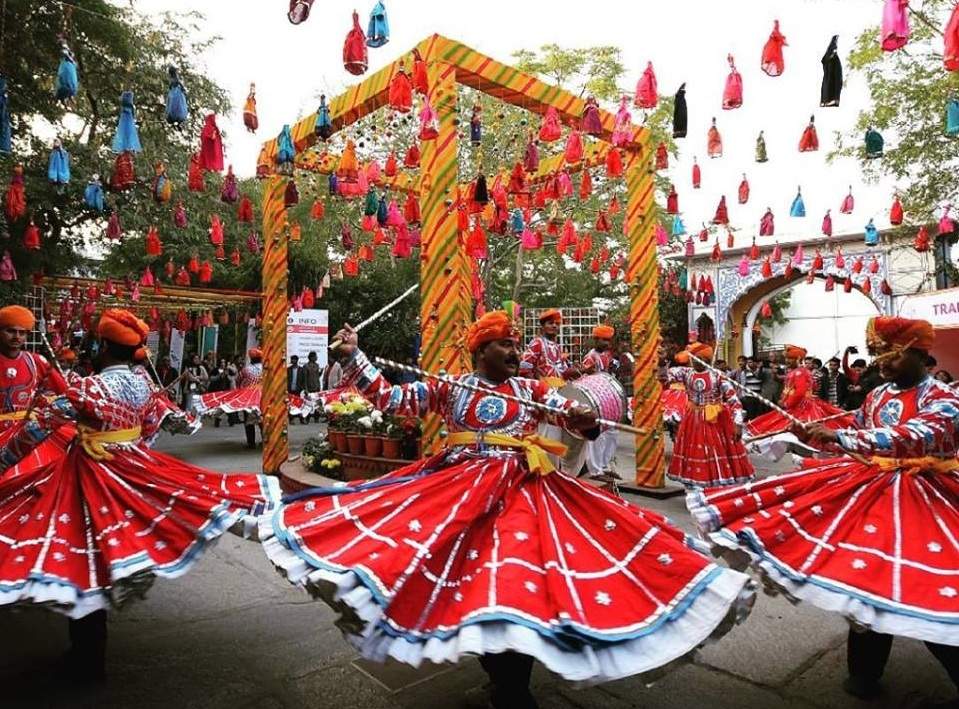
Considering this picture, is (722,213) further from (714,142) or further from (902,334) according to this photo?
(902,334)

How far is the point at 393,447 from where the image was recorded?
21.8ft

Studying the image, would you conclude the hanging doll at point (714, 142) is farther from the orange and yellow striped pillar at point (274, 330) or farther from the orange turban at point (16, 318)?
the orange turban at point (16, 318)

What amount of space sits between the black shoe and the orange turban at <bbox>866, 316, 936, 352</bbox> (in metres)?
1.48

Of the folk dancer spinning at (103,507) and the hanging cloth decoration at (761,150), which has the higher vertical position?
the hanging cloth decoration at (761,150)

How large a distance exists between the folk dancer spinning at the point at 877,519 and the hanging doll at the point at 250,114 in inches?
195

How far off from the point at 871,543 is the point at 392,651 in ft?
6.14

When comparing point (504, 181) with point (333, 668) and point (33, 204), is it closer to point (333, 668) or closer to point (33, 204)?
point (33, 204)

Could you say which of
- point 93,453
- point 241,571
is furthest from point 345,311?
point 93,453

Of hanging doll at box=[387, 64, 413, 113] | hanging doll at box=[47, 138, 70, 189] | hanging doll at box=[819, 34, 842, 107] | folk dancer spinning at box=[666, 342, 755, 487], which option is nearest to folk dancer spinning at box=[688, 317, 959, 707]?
hanging doll at box=[819, 34, 842, 107]

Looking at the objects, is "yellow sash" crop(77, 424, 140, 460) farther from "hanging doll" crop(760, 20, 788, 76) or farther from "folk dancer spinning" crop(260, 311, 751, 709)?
"hanging doll" crop(760, 20, 788, 76)

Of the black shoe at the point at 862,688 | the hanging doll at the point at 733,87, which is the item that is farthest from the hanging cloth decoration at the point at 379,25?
the black shoe at the point at 862,688

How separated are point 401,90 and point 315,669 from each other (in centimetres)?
453

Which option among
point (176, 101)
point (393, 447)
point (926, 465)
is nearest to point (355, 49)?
point (176, 101)

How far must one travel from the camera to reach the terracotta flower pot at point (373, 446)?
6.77 m
